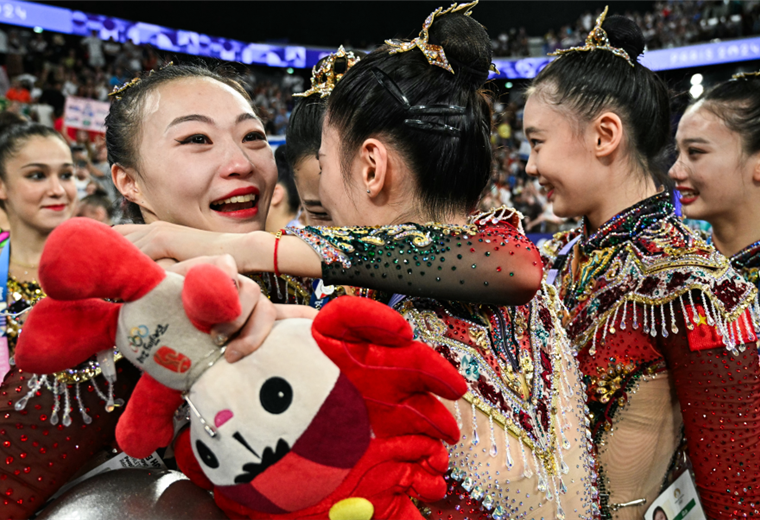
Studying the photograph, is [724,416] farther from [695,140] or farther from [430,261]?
[695,140]

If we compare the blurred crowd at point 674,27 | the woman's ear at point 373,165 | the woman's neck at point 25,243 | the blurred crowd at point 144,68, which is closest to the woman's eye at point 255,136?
the woman's ear at point 373,165

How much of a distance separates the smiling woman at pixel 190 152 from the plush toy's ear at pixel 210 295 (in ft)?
2.03

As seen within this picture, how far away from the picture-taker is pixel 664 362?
1591mm

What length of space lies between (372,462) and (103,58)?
1173 cm

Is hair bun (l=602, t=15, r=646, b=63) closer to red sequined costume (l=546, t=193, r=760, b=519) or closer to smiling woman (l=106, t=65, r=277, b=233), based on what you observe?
red sequined costume (l=546, t=193, r=760, b=519)

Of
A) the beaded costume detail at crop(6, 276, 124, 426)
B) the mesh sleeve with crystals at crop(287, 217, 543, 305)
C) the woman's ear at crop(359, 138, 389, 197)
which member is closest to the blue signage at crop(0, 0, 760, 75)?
the woman's ear at crop(359, 138, 389, 197)

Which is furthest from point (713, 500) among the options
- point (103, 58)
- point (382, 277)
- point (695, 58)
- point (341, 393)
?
point (695, 58)

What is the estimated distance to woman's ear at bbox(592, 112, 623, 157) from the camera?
1.76 meters

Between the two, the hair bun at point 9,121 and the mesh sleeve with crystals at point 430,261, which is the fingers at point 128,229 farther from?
the hair bun at point 9,121

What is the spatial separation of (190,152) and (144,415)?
66 centimetres

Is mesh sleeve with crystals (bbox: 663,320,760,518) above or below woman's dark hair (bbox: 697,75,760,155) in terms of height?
below

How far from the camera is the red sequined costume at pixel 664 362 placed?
1.49 meters

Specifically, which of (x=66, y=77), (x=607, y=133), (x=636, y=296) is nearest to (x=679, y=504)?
(x=636, y=296)

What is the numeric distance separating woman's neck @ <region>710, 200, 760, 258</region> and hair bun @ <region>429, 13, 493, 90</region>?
1468 mm
